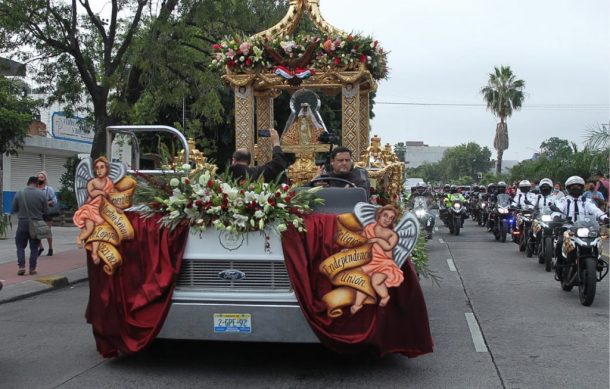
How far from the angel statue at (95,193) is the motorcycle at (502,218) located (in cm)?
1481

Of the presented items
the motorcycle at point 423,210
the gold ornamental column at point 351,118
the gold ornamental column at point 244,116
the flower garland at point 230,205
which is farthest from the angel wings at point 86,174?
the motorcycle at point 423,210

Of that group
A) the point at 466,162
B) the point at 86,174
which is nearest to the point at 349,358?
the point at 86,174

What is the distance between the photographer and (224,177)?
6191 millimetres

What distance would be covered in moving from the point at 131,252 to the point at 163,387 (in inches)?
44.6

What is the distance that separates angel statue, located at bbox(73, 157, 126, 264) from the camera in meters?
5.96

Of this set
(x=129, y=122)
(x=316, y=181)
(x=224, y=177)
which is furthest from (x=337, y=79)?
(x=129, y=122)

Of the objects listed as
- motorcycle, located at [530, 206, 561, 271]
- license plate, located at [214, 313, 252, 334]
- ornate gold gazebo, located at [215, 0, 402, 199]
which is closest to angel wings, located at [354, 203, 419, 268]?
license plate, located at [214, 313, 252, 334]

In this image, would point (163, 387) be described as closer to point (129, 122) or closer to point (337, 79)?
point (337, 79)

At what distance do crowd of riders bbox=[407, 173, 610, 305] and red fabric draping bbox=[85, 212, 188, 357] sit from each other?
595 cm

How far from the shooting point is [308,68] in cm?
990

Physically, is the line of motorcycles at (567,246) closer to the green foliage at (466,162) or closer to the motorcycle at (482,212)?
the motorcycle at (482,212)

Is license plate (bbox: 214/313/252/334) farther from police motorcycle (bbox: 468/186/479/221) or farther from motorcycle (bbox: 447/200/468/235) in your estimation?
police motorcycle (bbox: 468/186/479/221)

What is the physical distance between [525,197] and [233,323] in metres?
13.0

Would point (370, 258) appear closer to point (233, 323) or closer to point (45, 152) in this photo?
point (233, 323)
